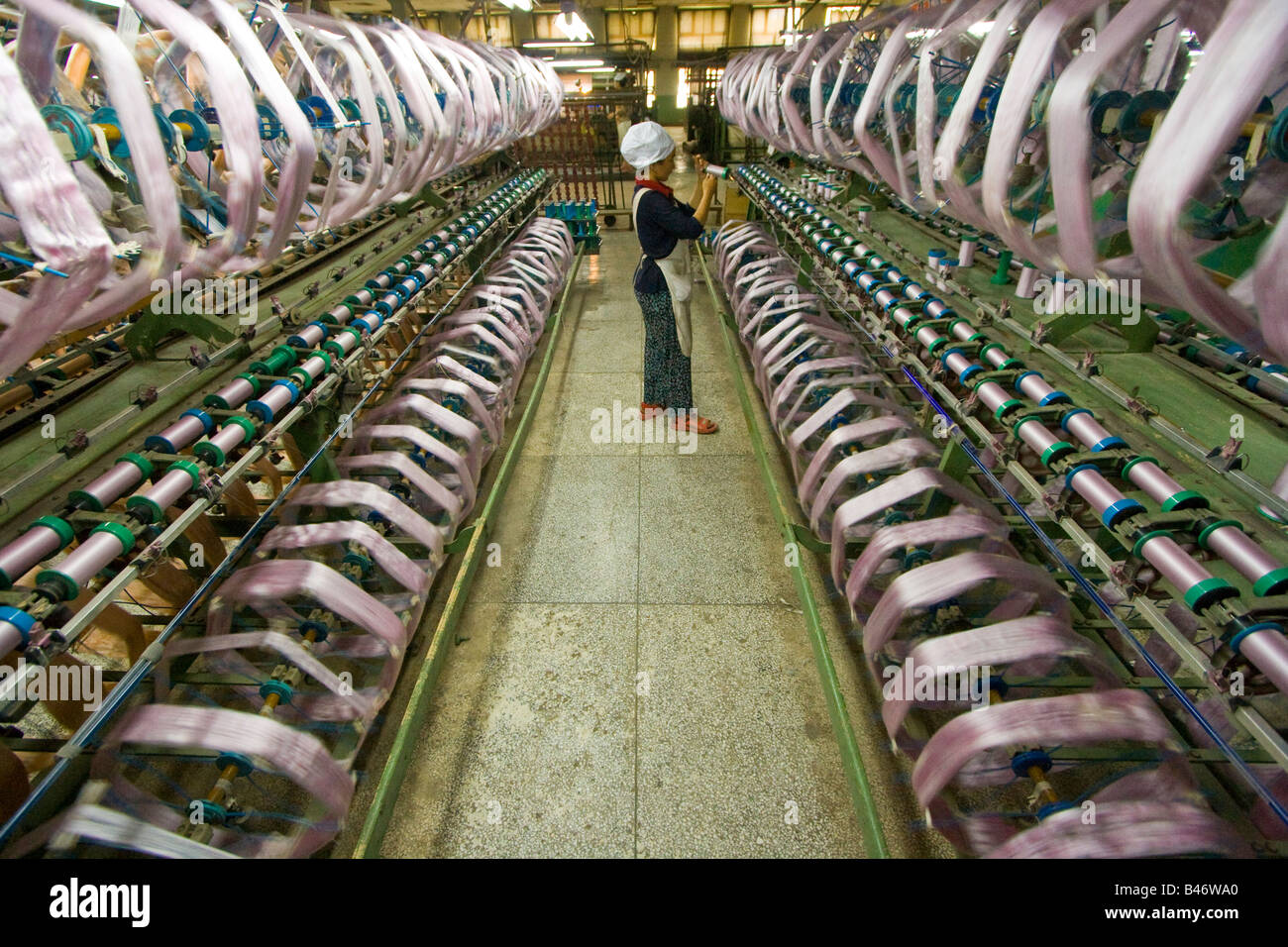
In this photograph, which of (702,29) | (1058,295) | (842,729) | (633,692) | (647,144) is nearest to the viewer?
(842,729)

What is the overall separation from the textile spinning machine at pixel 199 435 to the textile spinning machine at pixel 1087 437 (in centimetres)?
189

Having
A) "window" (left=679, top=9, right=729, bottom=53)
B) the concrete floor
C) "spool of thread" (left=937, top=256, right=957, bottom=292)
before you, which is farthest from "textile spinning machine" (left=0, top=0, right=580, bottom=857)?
"window" (left=679, top=9, right=729, bottom=53)

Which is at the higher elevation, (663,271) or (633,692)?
(663,271)

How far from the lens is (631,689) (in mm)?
2471

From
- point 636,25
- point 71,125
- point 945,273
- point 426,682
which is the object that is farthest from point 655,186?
point 636,25

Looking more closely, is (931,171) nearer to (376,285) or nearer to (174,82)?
(174,82)

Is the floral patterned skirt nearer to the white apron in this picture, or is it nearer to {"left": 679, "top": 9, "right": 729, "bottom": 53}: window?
the white apron

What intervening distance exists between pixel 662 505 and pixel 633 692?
4.34 ft

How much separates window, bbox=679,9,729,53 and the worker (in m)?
16.1

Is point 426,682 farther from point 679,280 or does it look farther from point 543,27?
point 543,27

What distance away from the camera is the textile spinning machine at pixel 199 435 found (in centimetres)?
136

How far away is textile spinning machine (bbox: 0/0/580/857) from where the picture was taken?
1361 millimetres

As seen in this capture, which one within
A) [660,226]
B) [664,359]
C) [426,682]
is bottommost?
[426,682]

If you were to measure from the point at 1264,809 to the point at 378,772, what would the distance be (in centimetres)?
278
